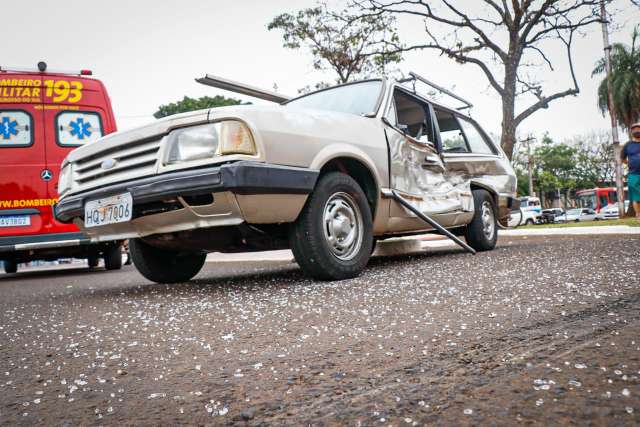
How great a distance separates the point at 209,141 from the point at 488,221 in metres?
3.58

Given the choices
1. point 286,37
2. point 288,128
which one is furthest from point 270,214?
point 286,37

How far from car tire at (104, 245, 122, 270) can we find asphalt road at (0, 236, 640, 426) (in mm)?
4492

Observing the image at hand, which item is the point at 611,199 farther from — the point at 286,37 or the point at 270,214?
the point at 270,214

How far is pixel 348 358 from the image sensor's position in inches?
56.2

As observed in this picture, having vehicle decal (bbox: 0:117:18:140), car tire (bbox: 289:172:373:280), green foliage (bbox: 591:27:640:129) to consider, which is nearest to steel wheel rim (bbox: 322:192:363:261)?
car tire (bbox: 289:172:373:280)

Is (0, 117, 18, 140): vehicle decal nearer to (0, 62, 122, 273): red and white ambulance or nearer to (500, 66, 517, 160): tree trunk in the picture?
(0, 62, 122, 273): red and white ambulance

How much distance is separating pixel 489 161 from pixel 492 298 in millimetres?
3714

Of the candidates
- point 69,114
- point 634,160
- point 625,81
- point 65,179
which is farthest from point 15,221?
point 625,81

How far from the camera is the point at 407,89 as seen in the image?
14.6 ft

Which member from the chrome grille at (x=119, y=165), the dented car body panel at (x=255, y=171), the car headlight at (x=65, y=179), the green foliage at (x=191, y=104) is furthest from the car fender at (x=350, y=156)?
the green foliage at (x=191, y=104)

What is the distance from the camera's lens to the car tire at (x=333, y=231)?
119 inches

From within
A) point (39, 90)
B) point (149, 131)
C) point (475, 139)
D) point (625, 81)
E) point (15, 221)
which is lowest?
point (15, 221)

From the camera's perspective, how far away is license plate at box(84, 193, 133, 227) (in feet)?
9.59

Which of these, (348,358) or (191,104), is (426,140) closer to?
(348,358)
